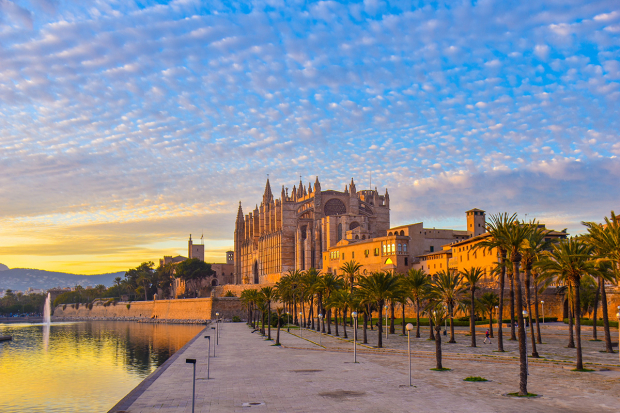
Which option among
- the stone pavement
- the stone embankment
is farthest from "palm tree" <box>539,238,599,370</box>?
the stone embankment

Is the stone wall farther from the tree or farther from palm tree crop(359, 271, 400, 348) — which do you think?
palm tree crop(359, 271, 400, 348)

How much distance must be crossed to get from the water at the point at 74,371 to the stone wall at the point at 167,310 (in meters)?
31.1

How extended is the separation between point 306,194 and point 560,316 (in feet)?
250

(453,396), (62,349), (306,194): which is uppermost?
(306,194)

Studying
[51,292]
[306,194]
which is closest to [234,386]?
[306,194]

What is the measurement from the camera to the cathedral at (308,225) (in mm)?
107625

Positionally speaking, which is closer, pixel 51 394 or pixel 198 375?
pixel 198 375

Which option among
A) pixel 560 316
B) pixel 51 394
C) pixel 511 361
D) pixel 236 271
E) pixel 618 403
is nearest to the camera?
pixel 618 403

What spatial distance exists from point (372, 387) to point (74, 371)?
96.7ft

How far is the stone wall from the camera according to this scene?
103375 mm

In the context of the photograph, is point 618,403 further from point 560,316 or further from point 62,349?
point 62,349

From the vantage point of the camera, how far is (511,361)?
2886 cm

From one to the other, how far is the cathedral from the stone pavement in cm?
6920

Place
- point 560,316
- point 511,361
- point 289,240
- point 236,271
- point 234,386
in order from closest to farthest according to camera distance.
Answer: point 234,386
point 511,361
point 560,316
point 289,240
point 236,271
